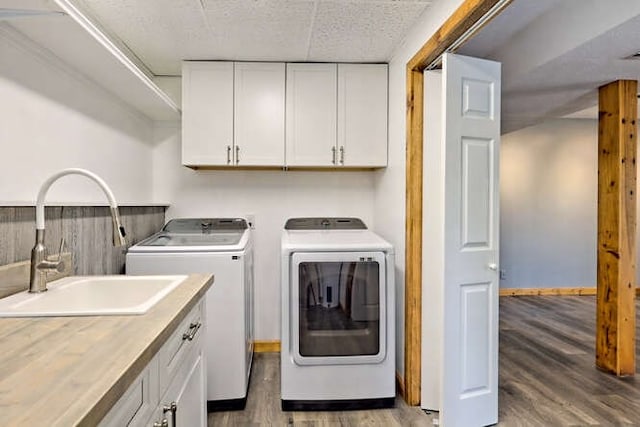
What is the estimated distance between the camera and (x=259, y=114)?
2717 millimetres

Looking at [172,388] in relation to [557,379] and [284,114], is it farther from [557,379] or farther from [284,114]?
[557,379]

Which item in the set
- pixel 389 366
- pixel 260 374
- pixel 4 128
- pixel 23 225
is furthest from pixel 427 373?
pixel 4 128

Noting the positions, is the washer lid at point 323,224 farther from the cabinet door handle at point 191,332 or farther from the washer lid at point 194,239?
the cabinet door handle at point 191,332

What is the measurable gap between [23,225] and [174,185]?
1.65m

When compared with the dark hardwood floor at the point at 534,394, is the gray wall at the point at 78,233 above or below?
above

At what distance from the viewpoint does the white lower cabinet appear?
82cm

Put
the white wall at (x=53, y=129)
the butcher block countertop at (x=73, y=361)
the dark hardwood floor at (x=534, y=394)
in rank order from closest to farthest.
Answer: the butcher block countertop at (x=73, y=361)
the white wall at (x=53, y=129)
the dark hardwood floor at (x=534, y=394)

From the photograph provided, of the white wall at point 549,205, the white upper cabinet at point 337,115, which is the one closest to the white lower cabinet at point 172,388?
the white upper cabinet at point 337,115

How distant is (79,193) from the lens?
6.29 ft

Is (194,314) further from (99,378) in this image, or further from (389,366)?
(389,366)

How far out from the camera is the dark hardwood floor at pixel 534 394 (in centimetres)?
212

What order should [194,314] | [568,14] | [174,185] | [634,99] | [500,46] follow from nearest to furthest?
[194,314], [568,14], [500,46], [634,99], [174,185]

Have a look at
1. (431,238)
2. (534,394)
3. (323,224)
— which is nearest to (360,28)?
(431,238)

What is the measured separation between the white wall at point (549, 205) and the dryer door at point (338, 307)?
3.35 meters
